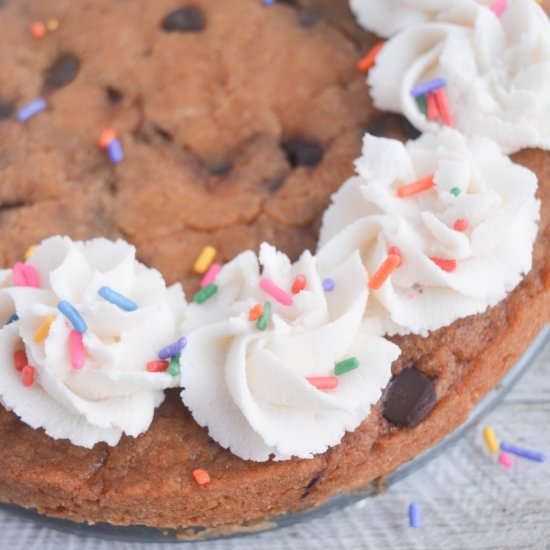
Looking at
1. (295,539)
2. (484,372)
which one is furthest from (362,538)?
(484,372)

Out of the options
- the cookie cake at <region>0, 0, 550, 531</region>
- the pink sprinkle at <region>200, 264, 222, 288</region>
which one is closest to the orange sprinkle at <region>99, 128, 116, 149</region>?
the cookie cake at <region>0, 0, 550, 531</region>

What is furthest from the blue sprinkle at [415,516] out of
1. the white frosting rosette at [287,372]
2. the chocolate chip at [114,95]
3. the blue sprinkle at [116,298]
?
the chocolate chip at [114,95]

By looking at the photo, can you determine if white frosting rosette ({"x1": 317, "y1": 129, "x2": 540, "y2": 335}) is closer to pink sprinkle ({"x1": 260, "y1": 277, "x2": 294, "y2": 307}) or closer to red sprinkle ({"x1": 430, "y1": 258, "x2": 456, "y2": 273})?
red sprinkle ({"x1": 430, "y1": 258, "x2": 456, "y2": 273})

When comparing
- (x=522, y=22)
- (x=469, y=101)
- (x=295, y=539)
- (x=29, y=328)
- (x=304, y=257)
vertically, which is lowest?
(x=295, y=539)

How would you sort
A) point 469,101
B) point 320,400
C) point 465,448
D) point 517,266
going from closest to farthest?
point 320,400 < point 517,266 < point 469,101 < point 465,448

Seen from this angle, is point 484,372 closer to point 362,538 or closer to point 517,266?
point 517,266

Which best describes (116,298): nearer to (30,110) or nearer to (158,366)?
(158,366)
